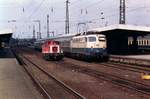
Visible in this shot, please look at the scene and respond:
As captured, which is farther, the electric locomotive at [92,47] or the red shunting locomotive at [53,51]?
the red shunting locomotive at [53,51]

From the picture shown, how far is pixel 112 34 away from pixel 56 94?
44.2 m

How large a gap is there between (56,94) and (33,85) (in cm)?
376

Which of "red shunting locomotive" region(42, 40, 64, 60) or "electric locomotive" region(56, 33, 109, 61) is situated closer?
"electric locomotive" region(56, 33, 109, 61)

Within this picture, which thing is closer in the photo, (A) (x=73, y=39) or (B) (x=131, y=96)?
(B) (x=131, y=96)

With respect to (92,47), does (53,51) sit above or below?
below

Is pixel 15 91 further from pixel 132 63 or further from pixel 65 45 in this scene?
pixel 65 45

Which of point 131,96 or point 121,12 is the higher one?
point 121,12

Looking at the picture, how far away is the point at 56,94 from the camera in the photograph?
17.6 metres

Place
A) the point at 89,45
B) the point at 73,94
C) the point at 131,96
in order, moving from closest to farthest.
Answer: the point at 131,96 → the point at 73,94 → the point at 89,45

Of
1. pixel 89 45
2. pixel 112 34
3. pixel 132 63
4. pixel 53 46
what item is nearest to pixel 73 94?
pixel 132 63

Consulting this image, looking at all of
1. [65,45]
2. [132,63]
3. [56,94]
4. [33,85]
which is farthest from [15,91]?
[65,45]

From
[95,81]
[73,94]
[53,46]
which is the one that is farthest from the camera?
[53,46]

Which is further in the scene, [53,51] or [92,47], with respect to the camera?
[53,51]

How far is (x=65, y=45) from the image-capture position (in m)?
54.9
